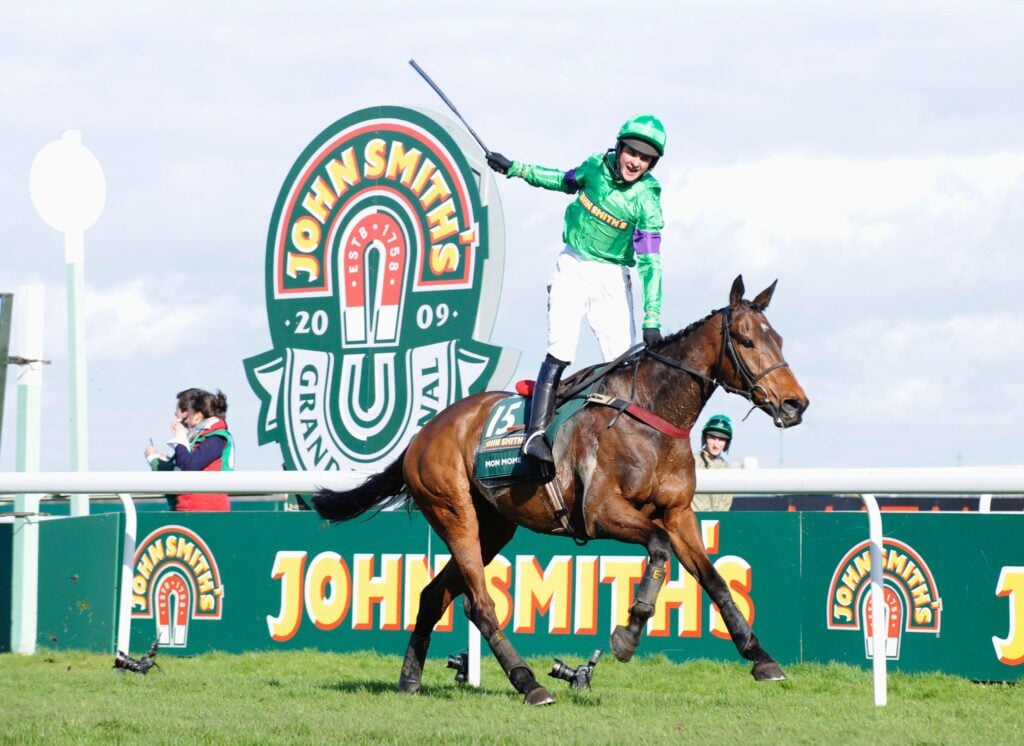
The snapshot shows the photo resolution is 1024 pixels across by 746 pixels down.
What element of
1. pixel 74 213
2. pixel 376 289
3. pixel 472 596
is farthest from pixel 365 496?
pixel 74 213

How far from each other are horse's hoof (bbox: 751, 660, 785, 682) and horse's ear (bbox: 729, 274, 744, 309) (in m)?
1.44

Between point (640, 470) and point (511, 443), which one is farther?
point (511, 443)

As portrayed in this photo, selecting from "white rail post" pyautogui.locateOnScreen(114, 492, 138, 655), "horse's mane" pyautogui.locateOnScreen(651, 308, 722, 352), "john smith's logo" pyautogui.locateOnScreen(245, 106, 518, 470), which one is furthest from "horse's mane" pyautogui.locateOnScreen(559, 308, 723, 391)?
"john smith's logo" pyautogui.locateOnScreen(245, 106, 518, 470)

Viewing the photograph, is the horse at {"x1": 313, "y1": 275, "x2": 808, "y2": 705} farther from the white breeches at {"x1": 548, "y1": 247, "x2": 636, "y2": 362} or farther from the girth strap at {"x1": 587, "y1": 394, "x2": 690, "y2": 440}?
the white breeches at {"x1": 548, "y1": 247, "x2": 636, "y2": 362}

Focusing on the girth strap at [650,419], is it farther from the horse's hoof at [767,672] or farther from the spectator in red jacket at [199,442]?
the spectator in red jacket at [199,442]

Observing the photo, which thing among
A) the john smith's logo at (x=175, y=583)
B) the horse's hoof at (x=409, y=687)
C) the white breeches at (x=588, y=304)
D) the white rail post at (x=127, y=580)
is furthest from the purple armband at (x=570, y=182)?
the john smith's logo at (x=175, y=583)

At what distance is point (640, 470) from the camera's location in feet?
19.5

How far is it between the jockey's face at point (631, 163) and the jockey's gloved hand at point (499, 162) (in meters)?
0.65

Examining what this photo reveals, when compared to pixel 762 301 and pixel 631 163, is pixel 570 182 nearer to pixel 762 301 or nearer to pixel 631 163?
pixel 631 163

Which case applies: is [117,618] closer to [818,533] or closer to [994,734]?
[818,533]

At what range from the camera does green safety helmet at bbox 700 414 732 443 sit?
9.09m

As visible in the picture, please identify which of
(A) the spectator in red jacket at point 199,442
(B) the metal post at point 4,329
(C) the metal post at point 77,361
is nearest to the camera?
(A) the spectator in red jacket at point 199,442

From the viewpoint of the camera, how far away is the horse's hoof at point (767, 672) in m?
5.68

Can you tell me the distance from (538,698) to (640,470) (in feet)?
3.30
